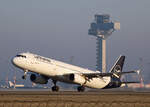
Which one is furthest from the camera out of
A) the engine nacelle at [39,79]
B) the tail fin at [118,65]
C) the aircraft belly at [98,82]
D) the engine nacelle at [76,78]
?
the tail fin at [118,65]

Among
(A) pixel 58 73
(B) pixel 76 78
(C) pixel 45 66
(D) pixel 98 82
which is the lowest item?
(D) pixel 98 82

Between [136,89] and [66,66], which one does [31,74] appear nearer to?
[66,66]

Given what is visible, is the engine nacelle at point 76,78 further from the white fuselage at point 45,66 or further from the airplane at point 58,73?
the white fuselage at point 45,66

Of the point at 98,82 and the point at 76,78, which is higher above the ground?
the point at 76,78

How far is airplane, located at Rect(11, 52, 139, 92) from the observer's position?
69562 millimetres

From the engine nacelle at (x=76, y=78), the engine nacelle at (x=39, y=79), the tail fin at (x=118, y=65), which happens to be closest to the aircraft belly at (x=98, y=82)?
the tail fin at (x=118, y=65)

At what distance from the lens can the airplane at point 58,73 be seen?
6956 centimetres

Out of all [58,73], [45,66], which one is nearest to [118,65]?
[58,73]

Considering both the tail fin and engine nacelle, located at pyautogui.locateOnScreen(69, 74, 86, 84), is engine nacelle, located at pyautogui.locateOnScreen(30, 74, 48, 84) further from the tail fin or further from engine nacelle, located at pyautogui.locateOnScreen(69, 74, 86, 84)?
the tail fin

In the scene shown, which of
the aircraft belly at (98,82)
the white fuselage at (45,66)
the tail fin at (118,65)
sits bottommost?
the aircraft belly at (98,82)

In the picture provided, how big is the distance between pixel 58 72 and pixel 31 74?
6154 mm

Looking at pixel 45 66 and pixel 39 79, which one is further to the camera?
pixel 39 79

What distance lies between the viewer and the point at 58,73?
72625mm

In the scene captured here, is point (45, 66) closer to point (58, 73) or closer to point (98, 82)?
point (58, 73)
